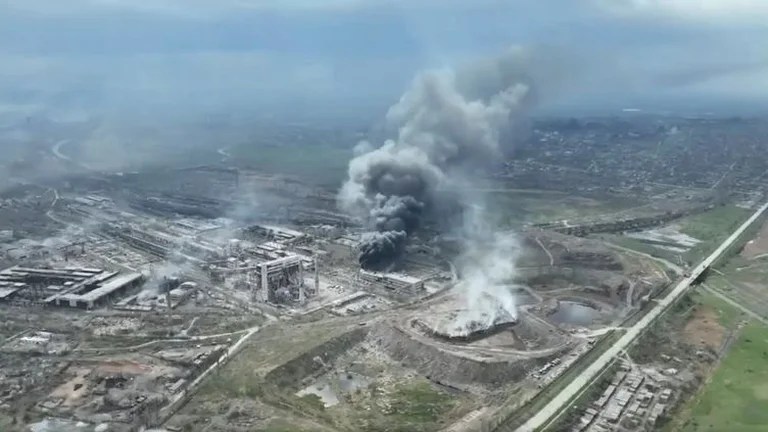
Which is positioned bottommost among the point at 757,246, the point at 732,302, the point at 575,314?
the point at 575,314

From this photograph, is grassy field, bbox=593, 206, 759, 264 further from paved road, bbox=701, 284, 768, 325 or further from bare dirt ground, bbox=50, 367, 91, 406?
bare dirt ground, bbox=50, 367, 91, 406

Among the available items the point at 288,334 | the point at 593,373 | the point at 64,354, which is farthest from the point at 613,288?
the point at 64,354

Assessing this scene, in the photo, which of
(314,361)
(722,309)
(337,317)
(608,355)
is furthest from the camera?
(722,309)

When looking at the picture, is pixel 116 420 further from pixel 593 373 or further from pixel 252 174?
pixel 252 174

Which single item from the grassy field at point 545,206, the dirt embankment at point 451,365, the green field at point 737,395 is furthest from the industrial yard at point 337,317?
the green field at point 737,395

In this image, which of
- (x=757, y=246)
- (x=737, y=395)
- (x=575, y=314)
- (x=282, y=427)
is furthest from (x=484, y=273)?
(x=757, y=246)

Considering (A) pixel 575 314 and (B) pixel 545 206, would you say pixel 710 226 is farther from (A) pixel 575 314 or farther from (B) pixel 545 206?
(A) pixel 575 314

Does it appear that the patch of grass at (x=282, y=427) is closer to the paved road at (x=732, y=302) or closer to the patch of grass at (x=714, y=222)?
the paved road at (x=732, y=302)
